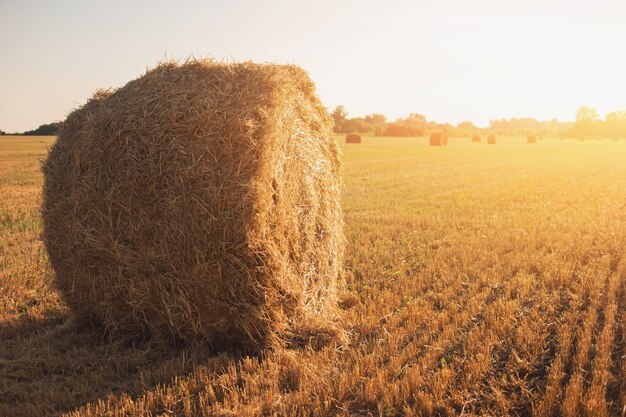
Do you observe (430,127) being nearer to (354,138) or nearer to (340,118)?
(340,118)

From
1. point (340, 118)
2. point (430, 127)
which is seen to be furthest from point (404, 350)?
point (430, 127)

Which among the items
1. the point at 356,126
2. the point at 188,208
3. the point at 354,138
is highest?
the point at 356,126

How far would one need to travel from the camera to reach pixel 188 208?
475 cm

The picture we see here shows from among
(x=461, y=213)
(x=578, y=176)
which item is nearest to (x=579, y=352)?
(x=461, y=213)

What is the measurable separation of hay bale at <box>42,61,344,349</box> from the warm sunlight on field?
415mm

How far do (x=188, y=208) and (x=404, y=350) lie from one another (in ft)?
7.65

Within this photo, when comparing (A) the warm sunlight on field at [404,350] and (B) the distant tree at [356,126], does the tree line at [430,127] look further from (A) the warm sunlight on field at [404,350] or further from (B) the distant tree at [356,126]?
(A) the warm sunlight on field at [404,350]

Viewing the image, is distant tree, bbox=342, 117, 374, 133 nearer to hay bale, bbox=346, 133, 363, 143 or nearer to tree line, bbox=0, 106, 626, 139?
tree line, bbox=0, 106, 626, 139

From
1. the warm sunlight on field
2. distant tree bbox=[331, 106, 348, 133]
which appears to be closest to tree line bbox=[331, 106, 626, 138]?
distant tree bbox=[331, 106, 348, 133]

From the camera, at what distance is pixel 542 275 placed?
7289 millimetres

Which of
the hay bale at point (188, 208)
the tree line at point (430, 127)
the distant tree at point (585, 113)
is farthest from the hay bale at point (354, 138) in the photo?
the distant tree at point (585, 113)

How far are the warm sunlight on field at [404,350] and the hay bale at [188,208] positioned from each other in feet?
Answer: 1.36

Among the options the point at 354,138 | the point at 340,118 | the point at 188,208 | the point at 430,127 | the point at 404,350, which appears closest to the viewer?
the point at 188,208

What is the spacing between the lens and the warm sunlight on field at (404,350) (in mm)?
4172
